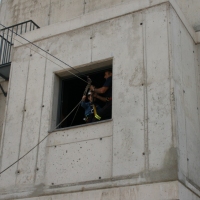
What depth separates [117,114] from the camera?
13.6 metres

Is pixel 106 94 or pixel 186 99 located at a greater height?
pixel 106 94

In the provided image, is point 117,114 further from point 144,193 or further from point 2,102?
point 2,102

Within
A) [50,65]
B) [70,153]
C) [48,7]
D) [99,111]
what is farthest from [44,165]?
[48,7]

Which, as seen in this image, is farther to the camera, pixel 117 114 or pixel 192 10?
pixel 192 10

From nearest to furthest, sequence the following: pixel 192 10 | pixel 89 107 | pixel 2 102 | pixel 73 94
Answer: pixel 89 107 → pixel 73 94 → pixel 192 10 → pixel 2 102

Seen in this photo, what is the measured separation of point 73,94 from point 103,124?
9.06 feet

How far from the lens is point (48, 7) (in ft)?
65.3

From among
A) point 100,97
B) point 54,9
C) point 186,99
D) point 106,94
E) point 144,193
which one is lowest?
point 144,193

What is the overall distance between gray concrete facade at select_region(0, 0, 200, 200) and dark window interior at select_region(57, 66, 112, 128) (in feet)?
1.12

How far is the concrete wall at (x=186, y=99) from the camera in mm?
12891

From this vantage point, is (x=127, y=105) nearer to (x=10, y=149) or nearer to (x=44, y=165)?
(x=44, y=165)

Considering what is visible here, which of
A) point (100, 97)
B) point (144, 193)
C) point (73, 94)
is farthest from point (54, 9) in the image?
point (144, 193)

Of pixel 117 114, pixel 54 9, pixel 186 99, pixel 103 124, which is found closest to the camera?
pixel 117 114

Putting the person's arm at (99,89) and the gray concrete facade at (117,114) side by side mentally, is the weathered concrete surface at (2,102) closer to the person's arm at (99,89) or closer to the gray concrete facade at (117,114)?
the gray concrete facade at (117,114)
